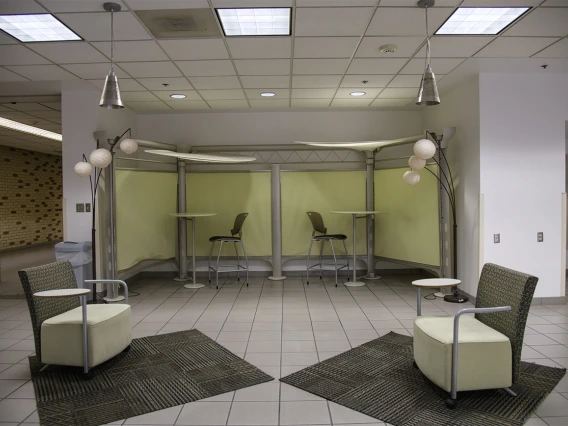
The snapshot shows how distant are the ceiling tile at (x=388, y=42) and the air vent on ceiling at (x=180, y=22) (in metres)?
1.54

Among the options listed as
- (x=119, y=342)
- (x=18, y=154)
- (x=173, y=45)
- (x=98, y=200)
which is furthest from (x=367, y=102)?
(x=18, y=154)

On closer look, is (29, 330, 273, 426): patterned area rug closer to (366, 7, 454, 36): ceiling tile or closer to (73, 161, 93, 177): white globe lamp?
(73, 161, 93, 177): white globe lamp

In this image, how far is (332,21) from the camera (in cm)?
388

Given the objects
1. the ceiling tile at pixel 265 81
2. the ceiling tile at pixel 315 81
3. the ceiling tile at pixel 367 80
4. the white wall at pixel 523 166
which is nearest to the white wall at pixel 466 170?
the white wall at pixel 523 166

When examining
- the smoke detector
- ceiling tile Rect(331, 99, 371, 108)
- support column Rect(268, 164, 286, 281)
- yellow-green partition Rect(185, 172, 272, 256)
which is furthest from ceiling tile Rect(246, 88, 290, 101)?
the smoke detector

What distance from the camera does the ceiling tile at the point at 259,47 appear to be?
4.31 meters

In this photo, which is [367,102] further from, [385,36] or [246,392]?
[246,392]

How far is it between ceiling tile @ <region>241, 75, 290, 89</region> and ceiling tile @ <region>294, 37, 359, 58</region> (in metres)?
0.88

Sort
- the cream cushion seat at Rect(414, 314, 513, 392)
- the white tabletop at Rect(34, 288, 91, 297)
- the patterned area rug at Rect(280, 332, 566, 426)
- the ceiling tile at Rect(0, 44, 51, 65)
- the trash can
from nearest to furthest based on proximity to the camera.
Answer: the patterned area rug at Rect(280, 332, 566, 426), the cream cushion seat at Rect(414, 314, 513, 392), the white tabletop at Rect(34, 288, 91, 297), the ceiling tile at Rect(0, 44, 51, 65), the trash can

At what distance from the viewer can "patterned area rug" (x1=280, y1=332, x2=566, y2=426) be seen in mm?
2775

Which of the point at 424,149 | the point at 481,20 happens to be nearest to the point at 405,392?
the point at 424,149

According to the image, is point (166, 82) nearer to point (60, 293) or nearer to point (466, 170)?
point (60, 293)

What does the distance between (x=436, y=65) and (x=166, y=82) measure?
3507mm

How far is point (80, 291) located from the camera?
11.4ft
